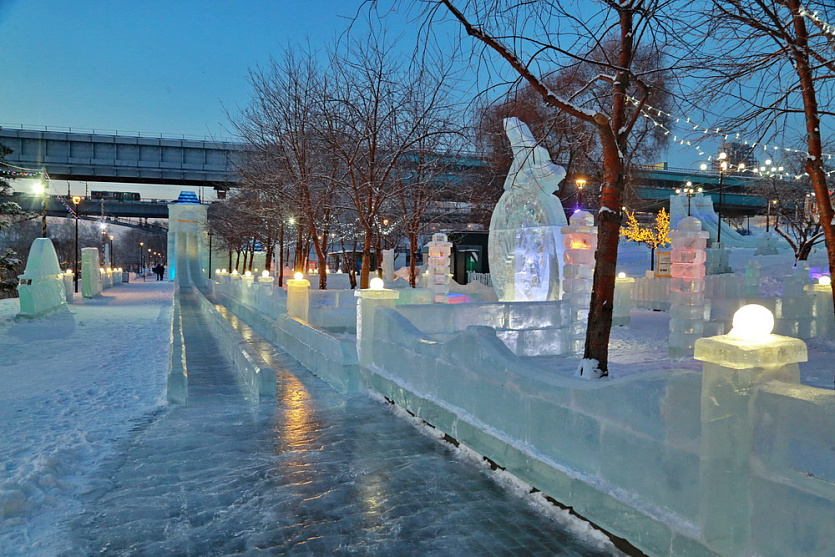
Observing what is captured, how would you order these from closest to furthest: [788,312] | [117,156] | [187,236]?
1. [788,312]
2. [117,156]
3. [187,236]

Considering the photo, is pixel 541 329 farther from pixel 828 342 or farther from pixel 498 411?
pixel 828 342

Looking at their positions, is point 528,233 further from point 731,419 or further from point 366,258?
point 731,419

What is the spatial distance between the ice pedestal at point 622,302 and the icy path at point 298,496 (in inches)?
408

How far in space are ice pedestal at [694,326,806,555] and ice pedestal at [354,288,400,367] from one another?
551 cm

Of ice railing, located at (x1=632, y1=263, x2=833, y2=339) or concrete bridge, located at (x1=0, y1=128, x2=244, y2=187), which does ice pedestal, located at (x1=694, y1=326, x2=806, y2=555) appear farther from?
concrete bridge, located at (x1=0, y1=128, x2=244, y2=187)

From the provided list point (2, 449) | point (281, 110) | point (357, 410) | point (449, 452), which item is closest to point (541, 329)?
point (357, 410)

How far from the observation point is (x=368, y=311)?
820 centimetres

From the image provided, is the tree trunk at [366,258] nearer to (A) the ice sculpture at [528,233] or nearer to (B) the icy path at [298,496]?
(A) the ice sculpture at [528,233]

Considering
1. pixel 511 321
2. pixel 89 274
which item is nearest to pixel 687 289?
pixel 511 321

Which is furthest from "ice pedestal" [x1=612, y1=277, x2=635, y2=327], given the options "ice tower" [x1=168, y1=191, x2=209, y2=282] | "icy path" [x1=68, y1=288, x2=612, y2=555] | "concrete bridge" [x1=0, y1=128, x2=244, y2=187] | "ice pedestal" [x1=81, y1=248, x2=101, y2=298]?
"ice tower" [x1=168, y1=191, x2=209, y2=282]

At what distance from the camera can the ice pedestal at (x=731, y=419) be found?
2678mm

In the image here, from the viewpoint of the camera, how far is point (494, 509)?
4199 millimetres

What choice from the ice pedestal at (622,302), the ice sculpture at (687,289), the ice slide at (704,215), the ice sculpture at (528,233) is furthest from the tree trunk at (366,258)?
the ice slide at (704,215)

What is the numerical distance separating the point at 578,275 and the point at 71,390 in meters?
8.78
